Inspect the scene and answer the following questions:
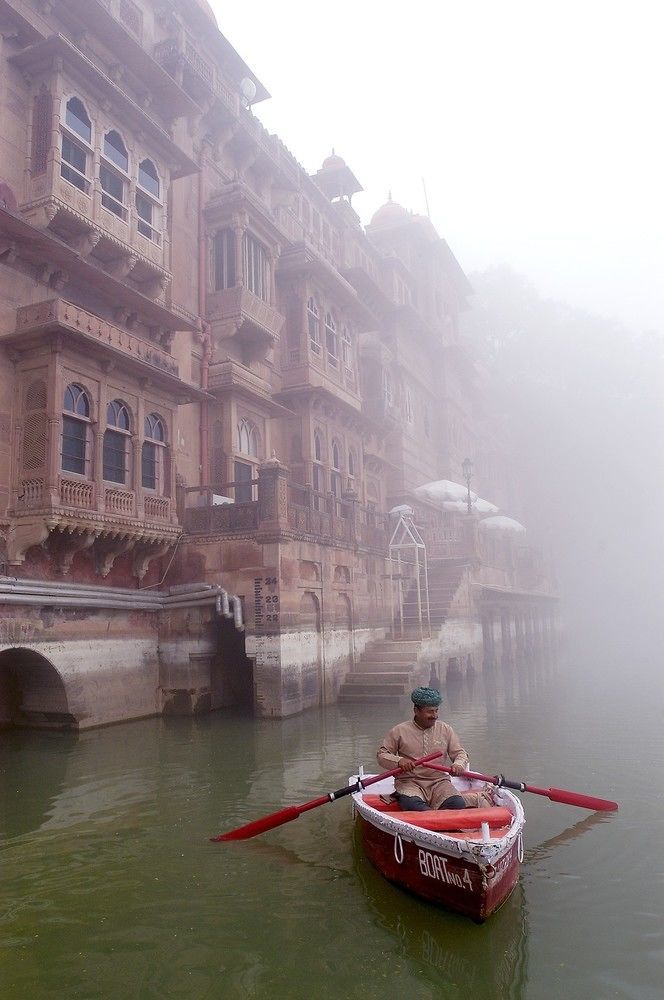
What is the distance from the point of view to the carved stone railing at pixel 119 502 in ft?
51.4

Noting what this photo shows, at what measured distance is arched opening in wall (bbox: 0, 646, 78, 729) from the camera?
15266mm

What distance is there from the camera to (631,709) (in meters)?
19.7

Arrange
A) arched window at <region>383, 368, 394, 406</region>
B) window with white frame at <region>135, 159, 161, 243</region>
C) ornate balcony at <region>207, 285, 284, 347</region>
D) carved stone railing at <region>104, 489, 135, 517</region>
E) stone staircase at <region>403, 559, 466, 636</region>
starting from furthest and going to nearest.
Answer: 1. arched window at <region>383, 368, 394, 406</region>
2. stone staircase at <region>403, 559, 466, 636</region>
3. ornate balcony at <region>207, 285, 284, 347</region>
4. window with white frame at <region>135, 159, 161, 243</region>
5. carved stone railing at <region>104, 489, 135, 517</region>

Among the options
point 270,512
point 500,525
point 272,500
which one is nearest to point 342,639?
point 270,512

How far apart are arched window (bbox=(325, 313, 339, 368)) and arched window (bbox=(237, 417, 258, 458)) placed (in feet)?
18.1

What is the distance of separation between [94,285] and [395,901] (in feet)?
47.7

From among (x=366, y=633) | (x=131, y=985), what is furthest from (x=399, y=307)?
(x=131, y=985)

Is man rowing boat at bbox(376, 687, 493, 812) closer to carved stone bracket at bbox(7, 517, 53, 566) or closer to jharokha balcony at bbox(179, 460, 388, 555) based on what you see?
carved stone bracket at bbox(7, 517, 53, 566)

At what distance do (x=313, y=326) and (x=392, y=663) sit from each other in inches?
480

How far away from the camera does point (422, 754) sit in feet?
25.3

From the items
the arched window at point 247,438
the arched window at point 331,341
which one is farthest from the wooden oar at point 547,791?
the arched window at point 331,341

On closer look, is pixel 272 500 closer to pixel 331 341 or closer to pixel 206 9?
pixel 331 341

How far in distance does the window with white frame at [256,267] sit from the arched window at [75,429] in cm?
872

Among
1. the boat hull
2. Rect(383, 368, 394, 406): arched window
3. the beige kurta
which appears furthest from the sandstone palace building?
the boat hull
